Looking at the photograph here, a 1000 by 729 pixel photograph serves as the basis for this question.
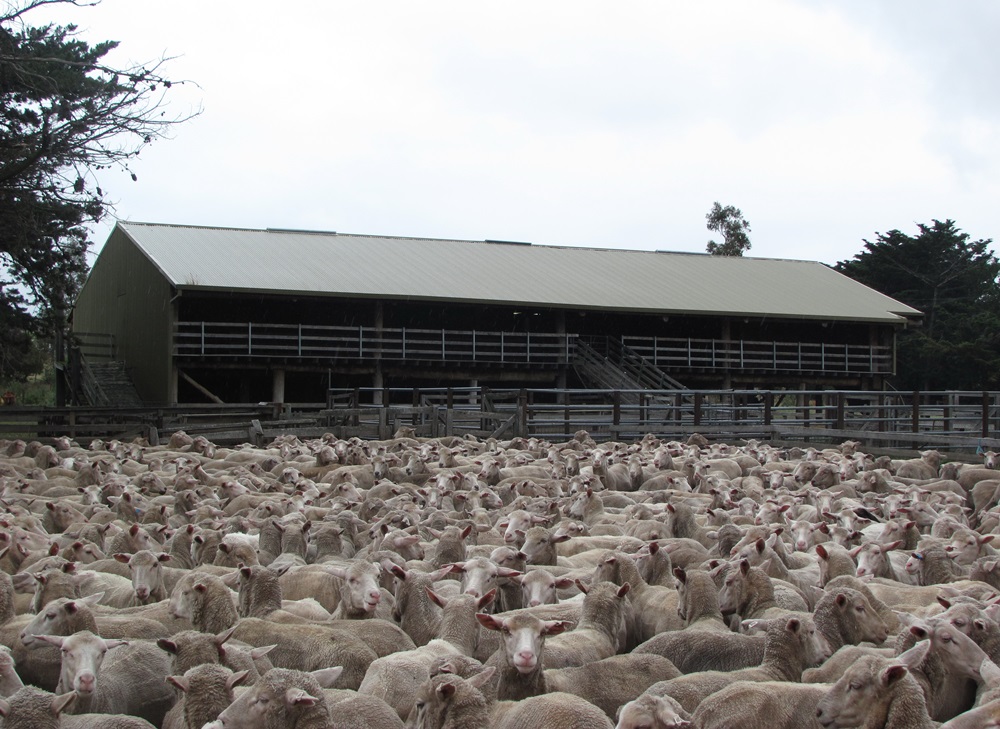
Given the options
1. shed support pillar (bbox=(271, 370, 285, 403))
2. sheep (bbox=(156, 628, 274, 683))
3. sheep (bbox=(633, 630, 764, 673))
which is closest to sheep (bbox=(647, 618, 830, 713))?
sheep (bbox=(633, 630, 764, 673))

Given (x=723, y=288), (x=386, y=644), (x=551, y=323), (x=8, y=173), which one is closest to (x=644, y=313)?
(x=551, y=323)

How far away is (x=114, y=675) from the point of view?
570 centimetres

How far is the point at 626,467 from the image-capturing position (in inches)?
581

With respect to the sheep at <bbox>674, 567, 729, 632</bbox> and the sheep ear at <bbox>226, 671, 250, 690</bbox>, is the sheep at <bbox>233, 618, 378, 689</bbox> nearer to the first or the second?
the sheep ear at <bbox>226, 671, 250, 690</bbox>

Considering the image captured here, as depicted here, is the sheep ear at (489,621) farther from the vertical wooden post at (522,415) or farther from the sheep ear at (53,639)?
the vertical wooden post at (522,415)

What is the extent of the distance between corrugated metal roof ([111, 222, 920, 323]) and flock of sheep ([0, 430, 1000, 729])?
22434mm

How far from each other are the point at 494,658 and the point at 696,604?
1597 millimetres

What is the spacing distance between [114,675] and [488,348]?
31.0 m

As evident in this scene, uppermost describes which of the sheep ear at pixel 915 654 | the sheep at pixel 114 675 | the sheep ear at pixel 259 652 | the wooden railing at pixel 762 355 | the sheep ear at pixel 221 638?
the wooden railing at pixel 762 355

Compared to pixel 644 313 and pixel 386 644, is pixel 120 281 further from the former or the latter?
pixel 386 644

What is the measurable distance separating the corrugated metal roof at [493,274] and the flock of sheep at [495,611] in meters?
22.4

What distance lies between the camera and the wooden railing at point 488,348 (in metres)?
33.1

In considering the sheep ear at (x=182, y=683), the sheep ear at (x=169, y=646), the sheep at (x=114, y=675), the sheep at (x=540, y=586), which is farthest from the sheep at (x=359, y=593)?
the sheep ear at (x=182, y=683)

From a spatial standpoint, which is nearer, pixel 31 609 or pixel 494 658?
pixel 494 658
